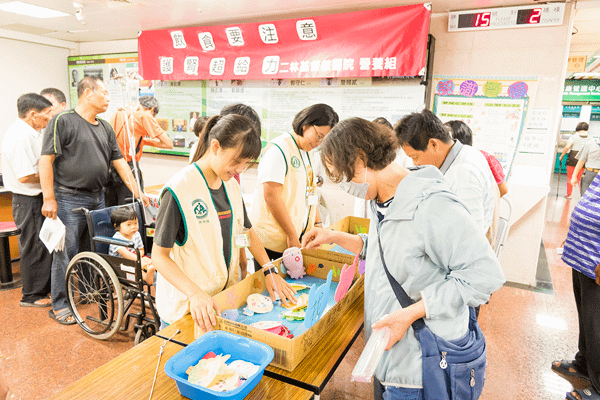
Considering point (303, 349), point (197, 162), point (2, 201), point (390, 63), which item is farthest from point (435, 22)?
point (2, 201)

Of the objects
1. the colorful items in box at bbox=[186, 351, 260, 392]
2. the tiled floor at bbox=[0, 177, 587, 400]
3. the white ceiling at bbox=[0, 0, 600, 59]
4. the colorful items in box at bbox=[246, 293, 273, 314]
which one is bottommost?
the tiled floor at bbox=[0, 177, 587, 400]

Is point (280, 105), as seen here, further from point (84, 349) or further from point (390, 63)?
point (84, 349)

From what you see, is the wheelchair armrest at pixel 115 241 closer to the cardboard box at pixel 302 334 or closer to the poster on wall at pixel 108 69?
the cardboard box at pixel 302 334

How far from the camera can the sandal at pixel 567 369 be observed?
7.92ft

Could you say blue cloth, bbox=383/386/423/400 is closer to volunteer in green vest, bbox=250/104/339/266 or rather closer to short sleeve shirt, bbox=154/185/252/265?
short sleeve shirt, bbox=154/185/252/265

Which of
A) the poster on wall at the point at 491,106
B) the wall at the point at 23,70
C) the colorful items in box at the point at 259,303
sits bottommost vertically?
the colorful items in box at the point at 259,303

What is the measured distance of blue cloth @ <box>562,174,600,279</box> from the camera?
2018mm

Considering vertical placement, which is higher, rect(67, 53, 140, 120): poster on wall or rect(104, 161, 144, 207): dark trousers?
rect(67, 53, 140, 120): poster on wall

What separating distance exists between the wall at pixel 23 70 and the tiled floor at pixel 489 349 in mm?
3679

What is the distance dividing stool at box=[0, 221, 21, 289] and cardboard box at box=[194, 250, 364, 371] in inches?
118

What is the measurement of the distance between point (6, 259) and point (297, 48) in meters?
3.59

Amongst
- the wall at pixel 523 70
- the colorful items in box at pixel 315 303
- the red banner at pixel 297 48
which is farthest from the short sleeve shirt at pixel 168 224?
the wall at pixel 523 70

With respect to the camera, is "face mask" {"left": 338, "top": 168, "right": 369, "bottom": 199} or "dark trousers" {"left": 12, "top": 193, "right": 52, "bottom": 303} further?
"dark trousers" {"left": 12, "top": 193, "right": 52, "bottom": 303}

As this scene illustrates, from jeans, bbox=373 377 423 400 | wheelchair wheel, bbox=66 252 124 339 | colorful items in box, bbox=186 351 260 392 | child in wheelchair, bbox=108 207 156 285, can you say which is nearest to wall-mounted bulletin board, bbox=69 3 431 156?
child in wheelchair, bbox=108 207 156 285
